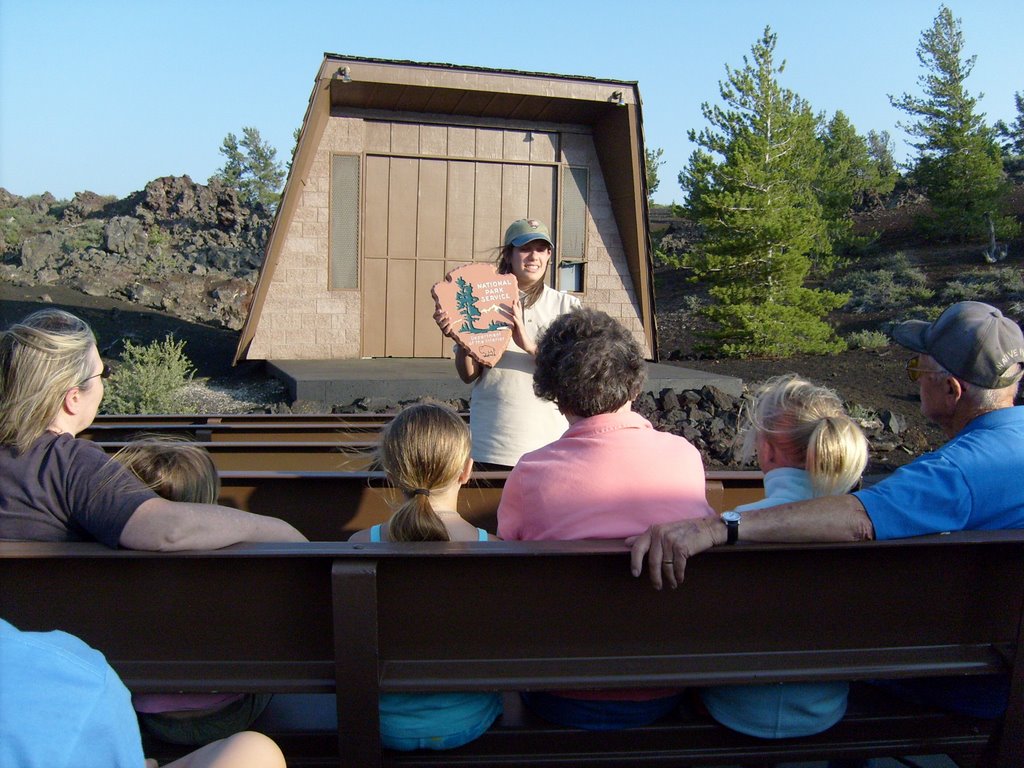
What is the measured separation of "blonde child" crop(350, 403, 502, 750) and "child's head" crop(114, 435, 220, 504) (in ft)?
1.52

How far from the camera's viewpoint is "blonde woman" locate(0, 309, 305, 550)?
1.93 meters

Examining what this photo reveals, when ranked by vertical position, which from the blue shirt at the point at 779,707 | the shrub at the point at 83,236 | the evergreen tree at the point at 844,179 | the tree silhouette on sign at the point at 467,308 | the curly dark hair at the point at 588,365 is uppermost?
the evergreen tree at the point at 844,179

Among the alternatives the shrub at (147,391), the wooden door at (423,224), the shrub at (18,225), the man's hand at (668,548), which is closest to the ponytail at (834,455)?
the man's hand at (668,548)

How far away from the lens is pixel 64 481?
2066 mm

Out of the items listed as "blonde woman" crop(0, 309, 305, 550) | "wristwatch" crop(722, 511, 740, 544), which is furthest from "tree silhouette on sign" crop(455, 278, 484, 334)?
"wristwatch" crop(722, 511, 740, 544)

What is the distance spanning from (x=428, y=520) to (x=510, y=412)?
1497 millimetres

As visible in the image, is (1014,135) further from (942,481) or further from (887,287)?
(942,481)

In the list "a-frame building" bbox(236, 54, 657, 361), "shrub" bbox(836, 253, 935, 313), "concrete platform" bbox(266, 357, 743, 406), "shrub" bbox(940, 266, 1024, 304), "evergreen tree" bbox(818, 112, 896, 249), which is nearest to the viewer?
"concrete platform" bbox(266, 357, 743, 406)

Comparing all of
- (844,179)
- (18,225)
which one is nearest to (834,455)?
(844,179)

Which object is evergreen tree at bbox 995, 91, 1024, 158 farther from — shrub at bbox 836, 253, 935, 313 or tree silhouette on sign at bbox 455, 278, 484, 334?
tree silhouette on sign at bbox 455, 278, 484, 334

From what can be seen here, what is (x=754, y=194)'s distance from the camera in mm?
15438

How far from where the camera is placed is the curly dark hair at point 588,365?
2.48 metres

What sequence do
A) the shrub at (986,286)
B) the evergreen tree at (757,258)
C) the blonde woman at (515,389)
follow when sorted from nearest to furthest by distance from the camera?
the blonde woman at (515,389) → the evergreen tree at (757,258) → the shrub at (986,286)

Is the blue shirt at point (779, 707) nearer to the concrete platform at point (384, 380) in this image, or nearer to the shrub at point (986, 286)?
the concrete platform at point (384, 380)
